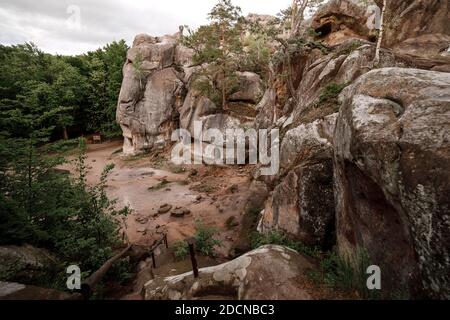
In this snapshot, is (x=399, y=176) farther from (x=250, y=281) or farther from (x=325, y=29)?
(x=325, y=29)

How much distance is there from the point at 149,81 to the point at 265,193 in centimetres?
2108

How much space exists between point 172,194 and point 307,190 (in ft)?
37.4

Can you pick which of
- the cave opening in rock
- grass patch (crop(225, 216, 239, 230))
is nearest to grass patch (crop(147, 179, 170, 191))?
grass patch (crop(225, 216, 239, 230))

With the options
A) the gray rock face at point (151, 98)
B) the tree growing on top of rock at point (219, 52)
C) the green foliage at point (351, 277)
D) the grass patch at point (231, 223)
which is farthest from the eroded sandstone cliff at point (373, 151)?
the gray rock face at point (151, 98)

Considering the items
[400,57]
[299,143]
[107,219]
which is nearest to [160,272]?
[107,219]

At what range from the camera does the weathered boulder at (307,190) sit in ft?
22.9

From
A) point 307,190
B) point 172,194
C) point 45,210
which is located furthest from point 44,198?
point 172,194

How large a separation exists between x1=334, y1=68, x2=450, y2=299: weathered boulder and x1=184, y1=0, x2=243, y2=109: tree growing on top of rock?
1742 centimetres

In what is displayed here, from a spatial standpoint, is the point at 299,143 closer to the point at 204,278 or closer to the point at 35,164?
the point at 204,278

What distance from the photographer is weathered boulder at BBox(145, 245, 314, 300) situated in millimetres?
4516

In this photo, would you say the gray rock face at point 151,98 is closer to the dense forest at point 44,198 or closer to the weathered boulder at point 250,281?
the dense forest at point 44,198

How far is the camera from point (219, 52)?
2102 centimetres

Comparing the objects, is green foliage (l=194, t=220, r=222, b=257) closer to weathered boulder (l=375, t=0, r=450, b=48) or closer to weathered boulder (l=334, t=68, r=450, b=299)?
weathered boulder (l=334, t=68, r=450, b=299)

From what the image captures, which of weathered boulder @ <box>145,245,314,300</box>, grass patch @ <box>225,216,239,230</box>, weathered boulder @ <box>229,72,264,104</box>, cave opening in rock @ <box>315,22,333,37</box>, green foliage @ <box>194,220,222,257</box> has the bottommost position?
grass patch @ <box>225,216,239,230</box>
